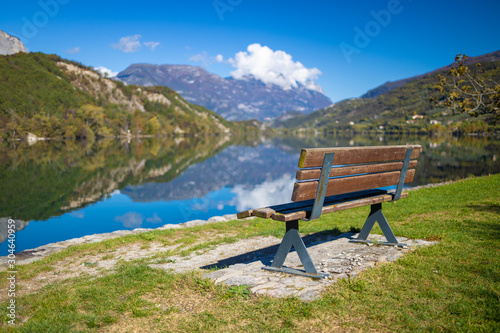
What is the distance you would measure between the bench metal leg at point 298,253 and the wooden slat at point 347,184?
580 millimetres

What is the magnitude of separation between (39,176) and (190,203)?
21.9m

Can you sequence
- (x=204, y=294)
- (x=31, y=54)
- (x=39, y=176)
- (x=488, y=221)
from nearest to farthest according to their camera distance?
(x=204, y=294), (x=488, y=221), (x=39, y=176), (x=31, y=54)

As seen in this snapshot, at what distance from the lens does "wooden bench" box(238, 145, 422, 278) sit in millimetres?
6031

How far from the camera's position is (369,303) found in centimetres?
505

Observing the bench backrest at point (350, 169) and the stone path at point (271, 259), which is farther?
the bench backrest at point (350, 169)

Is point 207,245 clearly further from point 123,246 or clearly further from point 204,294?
point 204,294

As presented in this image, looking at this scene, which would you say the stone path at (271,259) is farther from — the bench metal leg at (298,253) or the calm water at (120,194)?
the calm water at (120,194)

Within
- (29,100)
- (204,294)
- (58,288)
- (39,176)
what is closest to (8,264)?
(58,288)

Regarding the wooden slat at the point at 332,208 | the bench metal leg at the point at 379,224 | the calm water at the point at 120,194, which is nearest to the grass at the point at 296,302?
the bench metal leg at the point at 379,224

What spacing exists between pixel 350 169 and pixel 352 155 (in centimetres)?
34

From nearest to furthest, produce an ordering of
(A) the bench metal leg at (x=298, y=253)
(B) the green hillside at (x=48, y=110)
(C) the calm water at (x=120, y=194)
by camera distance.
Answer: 1. (A) the bench metal leg at (x=298, y=253)
2. (C) the calm water at (x=120, y=194)
3. (B) the green hillside at (x=48, y=110)

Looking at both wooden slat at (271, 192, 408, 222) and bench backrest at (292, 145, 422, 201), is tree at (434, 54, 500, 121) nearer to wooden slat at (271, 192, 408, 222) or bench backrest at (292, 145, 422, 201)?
bench backrest at (292, 145, 422, 201)

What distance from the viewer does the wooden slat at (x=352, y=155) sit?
5.82 m

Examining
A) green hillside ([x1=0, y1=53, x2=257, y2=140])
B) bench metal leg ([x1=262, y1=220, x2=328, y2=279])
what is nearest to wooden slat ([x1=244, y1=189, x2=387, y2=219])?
bench metal leg ([x1=262, y1=220, x2=328, y2=279])
